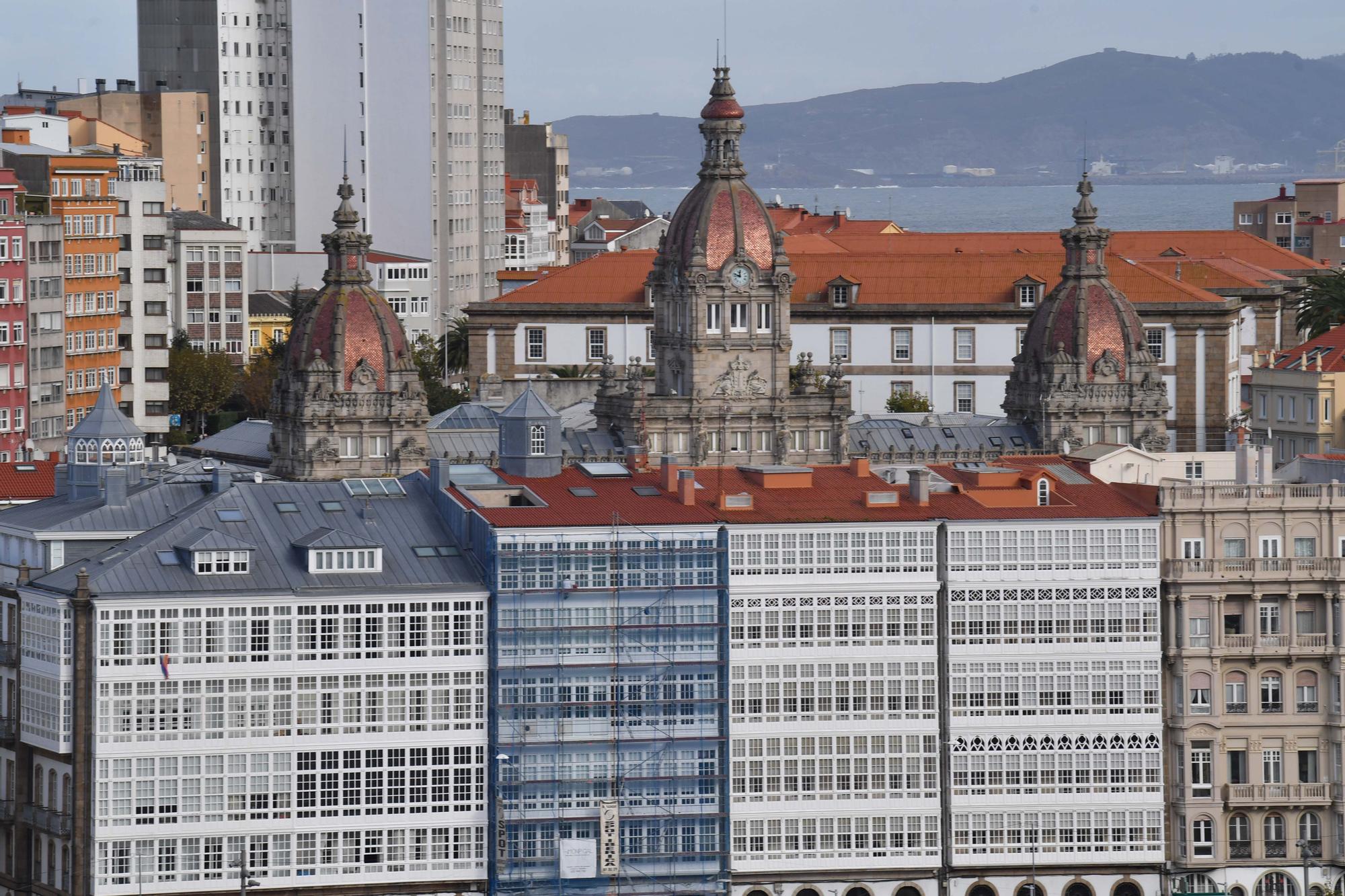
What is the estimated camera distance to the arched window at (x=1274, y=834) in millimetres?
150875

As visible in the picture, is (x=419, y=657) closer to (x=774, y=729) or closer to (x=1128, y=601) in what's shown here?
(x=774, y=729)

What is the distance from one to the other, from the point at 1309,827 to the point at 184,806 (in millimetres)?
41455

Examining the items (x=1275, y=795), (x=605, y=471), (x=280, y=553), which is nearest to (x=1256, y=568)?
(x=1275, y=795)

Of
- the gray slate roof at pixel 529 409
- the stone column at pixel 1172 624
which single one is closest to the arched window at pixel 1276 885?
the stone column at pixel 1172 624

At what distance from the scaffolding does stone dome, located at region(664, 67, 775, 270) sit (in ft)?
146

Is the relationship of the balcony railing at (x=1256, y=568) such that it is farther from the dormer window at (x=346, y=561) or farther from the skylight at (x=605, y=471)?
the dormer window at (x=346, y=561)

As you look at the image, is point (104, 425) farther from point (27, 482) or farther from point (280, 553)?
point (27, 482)

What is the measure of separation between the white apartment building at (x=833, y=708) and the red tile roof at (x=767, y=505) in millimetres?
1529

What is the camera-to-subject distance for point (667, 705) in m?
144

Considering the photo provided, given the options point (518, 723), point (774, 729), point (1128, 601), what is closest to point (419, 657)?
point (518, 723)

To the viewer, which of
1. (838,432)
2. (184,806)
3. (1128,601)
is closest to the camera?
(184,806)

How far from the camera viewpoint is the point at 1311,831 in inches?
5935

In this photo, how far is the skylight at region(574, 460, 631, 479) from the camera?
511ft

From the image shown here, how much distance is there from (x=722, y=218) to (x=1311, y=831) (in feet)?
163
